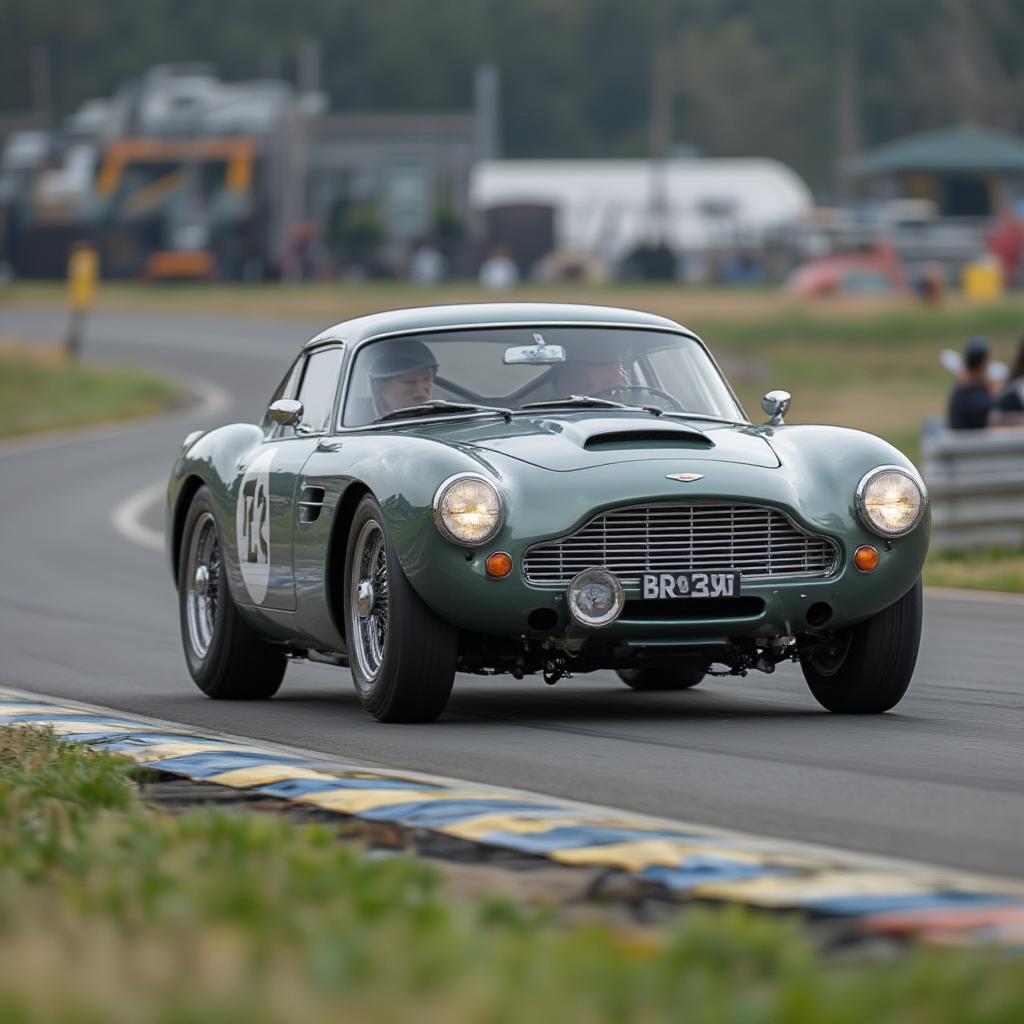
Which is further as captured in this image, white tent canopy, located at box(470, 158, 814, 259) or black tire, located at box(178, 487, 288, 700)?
white tent canopy, located at box(470, 158, 814, 259)

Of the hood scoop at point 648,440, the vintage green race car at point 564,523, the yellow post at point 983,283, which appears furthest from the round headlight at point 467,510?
the yellow post at point 983,283

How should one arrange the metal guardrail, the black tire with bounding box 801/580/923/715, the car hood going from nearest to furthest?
the car hood
the black tire with bounding box 801/580/923/715
the metal guardrail

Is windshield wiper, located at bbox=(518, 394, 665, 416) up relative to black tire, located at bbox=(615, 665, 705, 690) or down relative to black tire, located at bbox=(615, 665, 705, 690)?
up

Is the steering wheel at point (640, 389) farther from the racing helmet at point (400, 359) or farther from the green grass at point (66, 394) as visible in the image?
the green grass at point (66, 394)

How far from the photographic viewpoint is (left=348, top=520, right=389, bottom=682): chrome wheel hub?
24.6ft

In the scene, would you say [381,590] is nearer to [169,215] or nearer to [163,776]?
[163,776]

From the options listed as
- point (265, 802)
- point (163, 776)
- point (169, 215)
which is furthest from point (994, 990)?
point (169, 215)

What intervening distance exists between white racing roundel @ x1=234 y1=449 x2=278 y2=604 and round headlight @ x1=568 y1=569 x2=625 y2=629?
169 centimetres

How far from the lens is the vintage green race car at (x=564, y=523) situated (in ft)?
23.4

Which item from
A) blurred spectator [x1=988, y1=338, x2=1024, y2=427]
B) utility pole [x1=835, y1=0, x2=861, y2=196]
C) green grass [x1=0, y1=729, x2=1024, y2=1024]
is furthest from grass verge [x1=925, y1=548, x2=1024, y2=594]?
utility pole [x1=835, y1=0, x2=861, y2=196]

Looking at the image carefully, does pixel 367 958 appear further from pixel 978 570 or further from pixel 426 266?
pixel 426 266

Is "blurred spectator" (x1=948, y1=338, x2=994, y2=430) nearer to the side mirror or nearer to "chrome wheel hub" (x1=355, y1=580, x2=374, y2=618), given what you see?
the side mirror

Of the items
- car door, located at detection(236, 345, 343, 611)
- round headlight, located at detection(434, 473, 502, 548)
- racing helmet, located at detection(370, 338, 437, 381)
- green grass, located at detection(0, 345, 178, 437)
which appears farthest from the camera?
green grass, located at detection(0, 345, 178, 437)

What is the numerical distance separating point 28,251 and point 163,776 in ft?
209
